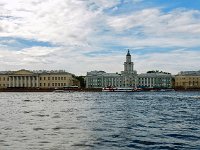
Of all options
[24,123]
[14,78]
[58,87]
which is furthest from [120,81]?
[24,123]

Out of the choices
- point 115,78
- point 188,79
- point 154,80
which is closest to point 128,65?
point 115,78

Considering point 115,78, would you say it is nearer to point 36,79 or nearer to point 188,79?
point 188,79

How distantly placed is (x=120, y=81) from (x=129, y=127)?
153m

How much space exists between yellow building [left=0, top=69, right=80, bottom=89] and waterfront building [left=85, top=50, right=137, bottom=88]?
16.7 meters

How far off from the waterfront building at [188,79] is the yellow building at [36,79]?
4331cm

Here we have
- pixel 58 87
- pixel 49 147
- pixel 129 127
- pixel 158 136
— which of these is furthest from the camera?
pixel 58 87

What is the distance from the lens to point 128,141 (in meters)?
17.8

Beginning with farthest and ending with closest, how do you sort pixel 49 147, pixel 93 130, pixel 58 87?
pixel 58 87
pixel 93 130
pixel 49 147

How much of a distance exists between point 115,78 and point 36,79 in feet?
108

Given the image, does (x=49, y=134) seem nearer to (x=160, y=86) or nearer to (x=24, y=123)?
(x=24, y=123)

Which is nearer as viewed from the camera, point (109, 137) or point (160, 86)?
point (109, 137)

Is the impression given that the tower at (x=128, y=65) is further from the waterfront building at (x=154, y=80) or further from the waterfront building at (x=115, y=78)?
the waterfront building at (x=154, y=80)

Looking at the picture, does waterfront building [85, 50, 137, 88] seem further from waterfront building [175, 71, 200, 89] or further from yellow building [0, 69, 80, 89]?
waterfront building [175, 71, 200, 89]

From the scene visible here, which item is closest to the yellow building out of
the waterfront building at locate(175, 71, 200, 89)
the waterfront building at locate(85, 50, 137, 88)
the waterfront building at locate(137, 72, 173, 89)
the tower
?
the waterfront building at locate(85, 50, 137, 88)
